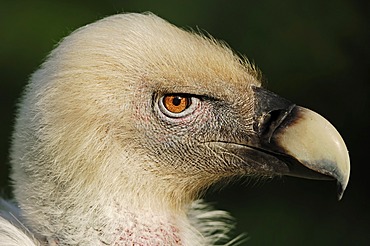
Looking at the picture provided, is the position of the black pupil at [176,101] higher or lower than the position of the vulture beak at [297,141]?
lower

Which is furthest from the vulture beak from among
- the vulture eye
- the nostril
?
the vulture eye

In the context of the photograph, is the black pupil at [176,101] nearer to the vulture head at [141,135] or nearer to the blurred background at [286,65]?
the vulture head at [141,135]

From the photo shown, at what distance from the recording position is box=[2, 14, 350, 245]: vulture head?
4.21m

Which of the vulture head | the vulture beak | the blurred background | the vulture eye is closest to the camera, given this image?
the vulture beak

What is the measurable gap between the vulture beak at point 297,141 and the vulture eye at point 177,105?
274mm

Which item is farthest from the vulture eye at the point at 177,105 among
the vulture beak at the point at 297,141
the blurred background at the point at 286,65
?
the blurred background at the point at 286,65

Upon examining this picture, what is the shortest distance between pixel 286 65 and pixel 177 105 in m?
4.62

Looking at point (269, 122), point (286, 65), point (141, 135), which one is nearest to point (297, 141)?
point (269, 122)

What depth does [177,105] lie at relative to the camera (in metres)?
4.35

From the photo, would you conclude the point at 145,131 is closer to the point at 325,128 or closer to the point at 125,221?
the point at 125,221

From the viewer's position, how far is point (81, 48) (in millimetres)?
4336

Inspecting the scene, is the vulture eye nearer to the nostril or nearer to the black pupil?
the black pupil

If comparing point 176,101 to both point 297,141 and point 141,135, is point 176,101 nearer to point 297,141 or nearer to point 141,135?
point 141,135

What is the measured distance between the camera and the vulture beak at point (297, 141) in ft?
13.5
